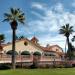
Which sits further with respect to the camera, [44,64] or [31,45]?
[31,45]

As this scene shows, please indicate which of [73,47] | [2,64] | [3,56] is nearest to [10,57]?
[3,56]

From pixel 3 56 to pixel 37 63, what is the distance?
8.58 metres

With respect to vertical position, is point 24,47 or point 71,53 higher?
point 24,47

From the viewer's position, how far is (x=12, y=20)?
6525 centimetres

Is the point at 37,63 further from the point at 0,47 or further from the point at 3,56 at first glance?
the point at 0,47

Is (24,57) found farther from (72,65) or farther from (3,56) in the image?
(72,65)

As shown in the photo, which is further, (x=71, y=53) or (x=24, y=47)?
(x=71, y=53)

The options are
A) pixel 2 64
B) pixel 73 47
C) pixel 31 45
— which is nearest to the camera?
pixel 2 64

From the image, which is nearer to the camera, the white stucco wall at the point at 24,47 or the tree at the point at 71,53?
the white stucco wall at the point at 24,47

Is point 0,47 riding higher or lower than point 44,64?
higher

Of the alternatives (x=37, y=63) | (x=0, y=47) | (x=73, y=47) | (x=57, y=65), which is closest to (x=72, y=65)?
(x=57, y=65)

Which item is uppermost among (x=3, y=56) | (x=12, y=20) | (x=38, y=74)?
(x=12, y=20)

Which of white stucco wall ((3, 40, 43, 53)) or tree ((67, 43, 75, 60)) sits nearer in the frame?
white stucco wall ((3, 40, 43, 53))

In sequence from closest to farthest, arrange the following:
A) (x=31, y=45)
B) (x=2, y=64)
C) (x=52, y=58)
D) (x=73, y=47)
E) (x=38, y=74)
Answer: (x=38, y=74), (x=2, y=64), (x=52, y=58), (x=31, y=45), (x=73, y=47)
